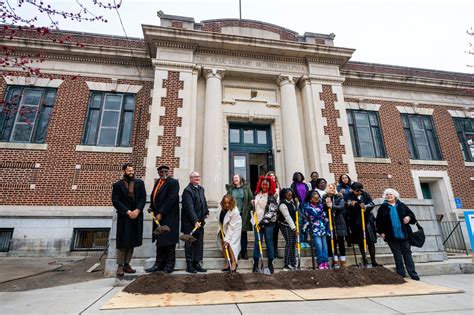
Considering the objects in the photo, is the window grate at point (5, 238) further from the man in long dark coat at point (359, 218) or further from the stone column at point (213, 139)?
the man in long dark coat at point (359, 218)

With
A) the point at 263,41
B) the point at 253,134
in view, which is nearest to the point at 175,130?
the point at 253,134

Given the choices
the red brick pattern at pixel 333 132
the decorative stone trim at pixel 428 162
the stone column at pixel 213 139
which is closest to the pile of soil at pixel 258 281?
the stone column at pixel 213 139

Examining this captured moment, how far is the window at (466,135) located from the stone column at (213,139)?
12.8 meters

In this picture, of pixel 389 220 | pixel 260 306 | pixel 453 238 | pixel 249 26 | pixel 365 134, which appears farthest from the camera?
pixel 365 134

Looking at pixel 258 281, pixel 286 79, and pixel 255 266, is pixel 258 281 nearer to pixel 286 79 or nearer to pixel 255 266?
pixel 255 266

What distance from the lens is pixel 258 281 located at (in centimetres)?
415

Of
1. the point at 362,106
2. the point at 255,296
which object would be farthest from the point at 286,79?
the point at 255,296

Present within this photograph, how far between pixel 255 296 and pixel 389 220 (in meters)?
3.57

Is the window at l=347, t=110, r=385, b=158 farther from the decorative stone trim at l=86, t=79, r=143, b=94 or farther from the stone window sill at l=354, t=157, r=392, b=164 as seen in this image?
the decorative stone trim at l=86, t=79, r=143, b=94

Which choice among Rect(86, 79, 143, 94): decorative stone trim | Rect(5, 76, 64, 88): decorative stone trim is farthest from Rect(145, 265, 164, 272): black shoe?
Rect(5, 76, 64, 88): decorative stone trim

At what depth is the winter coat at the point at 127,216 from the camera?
473cm

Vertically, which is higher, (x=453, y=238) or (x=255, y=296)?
(x=453, y=238)

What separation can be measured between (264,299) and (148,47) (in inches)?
393

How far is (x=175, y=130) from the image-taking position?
888 cm
